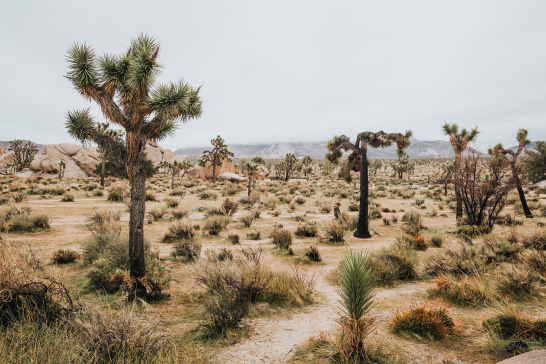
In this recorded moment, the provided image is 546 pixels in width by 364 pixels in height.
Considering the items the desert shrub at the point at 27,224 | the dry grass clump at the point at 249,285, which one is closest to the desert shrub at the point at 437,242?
the dry grass clump at the point at 249,285

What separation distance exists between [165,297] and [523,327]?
22.9ft

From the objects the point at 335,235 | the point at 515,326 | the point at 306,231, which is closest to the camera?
the point at 515,326

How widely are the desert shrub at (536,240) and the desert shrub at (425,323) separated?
7614 mm

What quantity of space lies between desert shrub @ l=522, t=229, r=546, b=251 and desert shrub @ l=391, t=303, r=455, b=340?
25.0 feet

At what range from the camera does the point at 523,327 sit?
13.9ft

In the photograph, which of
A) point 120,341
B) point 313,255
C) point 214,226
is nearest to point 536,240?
point 313,255

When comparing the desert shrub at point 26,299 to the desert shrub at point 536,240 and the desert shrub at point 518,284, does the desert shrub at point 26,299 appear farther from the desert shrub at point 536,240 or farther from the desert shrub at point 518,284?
the desert shrub at point 536,240

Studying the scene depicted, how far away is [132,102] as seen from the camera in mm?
5984

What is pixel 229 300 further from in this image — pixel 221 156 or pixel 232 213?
pixel 221 156

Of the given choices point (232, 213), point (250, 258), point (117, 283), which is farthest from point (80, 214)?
point (250, 258)

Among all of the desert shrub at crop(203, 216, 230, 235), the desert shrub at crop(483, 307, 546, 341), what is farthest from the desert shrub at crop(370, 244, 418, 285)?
the desert shrub at crop(203, 216, 230, 235)

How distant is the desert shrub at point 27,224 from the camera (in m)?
11.6

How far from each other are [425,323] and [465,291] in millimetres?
2236

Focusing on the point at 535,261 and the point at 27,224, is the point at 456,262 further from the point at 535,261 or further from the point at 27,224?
the point at 27,224
